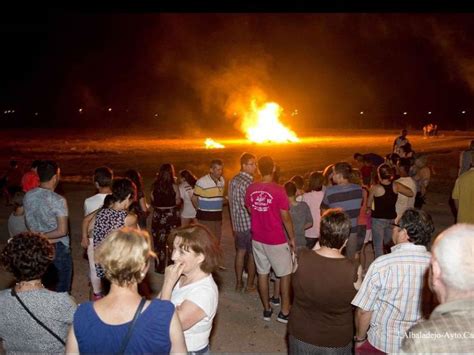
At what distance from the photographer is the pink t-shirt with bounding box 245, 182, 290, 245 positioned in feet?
18.8

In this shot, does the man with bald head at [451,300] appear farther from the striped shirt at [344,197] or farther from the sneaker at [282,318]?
the sneaker at [282,318]

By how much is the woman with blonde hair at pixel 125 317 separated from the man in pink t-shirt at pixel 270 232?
324 centimetres

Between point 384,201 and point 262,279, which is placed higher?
point 384,201

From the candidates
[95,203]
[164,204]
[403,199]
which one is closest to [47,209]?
[95,203]

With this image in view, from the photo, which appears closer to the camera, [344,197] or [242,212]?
[344,197]

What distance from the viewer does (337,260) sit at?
Result: 3.43m

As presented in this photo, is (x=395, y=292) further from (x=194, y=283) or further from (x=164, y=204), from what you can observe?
(x=164, y=204)

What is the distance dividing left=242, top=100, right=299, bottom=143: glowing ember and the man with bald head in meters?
35.5

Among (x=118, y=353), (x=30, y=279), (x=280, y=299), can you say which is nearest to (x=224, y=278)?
(x=280, y=299)

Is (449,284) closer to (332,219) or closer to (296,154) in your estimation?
(332,219)

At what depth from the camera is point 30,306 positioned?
294cm

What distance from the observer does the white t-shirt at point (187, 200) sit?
7.92 metres

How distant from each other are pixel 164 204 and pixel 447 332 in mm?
5723

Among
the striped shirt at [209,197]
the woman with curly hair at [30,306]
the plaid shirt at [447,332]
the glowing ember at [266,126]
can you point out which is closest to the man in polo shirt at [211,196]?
the striped shirt at [209,197]
